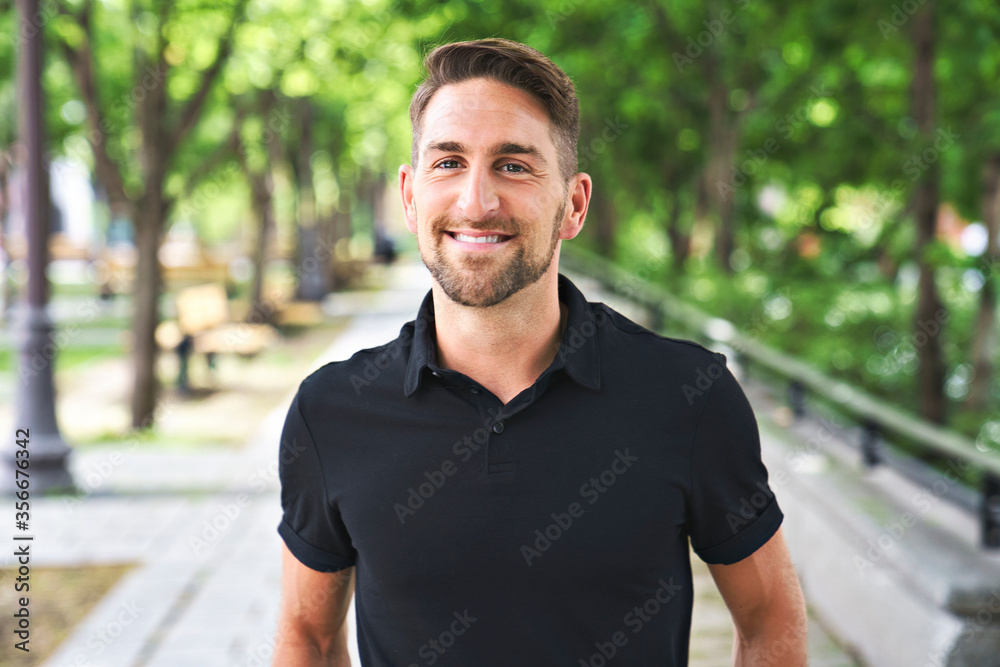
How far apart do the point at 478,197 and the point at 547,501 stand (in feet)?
2.04

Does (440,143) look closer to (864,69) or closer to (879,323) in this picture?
(879,323)

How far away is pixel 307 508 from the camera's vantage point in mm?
2064

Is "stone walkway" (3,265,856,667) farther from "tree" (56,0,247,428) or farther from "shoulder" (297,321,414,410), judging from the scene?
"shoulder" (297,321,414,410)

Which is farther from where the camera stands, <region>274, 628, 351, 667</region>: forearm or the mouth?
<region>274, 628, 351, 667</region>: forearm

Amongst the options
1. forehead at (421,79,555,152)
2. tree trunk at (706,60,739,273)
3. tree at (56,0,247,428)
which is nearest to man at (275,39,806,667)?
forehead at (421,79,555,152)

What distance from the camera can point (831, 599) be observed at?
192 inches

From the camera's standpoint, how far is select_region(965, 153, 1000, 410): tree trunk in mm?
9070

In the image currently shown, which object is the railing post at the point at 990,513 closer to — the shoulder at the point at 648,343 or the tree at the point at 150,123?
the shoulder at the point at 648,343

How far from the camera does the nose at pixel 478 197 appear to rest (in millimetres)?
1880

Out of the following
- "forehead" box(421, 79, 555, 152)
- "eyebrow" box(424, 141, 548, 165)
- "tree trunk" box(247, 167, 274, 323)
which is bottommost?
"tree trunk" box(247, 167, 274, 323)

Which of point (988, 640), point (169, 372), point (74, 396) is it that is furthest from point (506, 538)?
point (169, 372)

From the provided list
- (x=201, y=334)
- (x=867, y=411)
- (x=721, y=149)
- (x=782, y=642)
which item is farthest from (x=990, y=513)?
(x=201, y=334)

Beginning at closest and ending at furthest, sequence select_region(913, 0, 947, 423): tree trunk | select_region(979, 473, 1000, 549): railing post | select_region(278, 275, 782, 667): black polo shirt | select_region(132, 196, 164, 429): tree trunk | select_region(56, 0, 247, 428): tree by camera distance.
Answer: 1. select_region(278, 275, 782, 667): black polo shirt
2. select_region(979, 473, 1000, 549): railing post
3. select_region(913, 0, 947, 423): tree trunk
4. select_region(56, 0, 247, 428): tree
5. select_region(132, 196, 164, 429): tree trunk

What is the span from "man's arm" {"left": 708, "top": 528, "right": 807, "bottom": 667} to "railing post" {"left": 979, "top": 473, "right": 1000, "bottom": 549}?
259 cm
